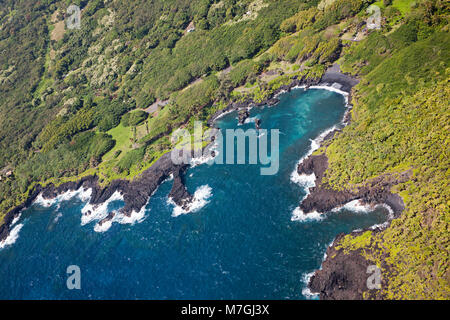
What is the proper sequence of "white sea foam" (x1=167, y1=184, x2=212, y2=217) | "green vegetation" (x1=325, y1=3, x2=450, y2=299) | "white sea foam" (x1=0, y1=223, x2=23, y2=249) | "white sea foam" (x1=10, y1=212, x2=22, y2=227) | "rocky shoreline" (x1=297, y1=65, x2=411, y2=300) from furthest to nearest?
"white sea foam" (x1=10, y1=212, x2=22, y2=227), "white sea foam" (x1=0, y1=223, x2=23, y2=249), "white sea foam" (x1=167, y1=184, x2=212, y2=217), "rocky shoreline" (x1=297, y1=65, x2=411, y2=300), "green vegetation" (x1=325, y1=3, x2=450, y2=299)

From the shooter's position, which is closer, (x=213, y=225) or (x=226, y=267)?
(x=226, y=267)

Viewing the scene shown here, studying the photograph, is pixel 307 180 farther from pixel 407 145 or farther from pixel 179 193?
pixel 179 193

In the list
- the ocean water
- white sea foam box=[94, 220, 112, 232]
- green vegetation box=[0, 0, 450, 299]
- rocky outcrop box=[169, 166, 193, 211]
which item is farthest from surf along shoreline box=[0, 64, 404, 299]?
green vegetation box=[0, 0, 450, 299]

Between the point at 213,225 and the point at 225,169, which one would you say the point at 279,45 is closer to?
the point at 225,169

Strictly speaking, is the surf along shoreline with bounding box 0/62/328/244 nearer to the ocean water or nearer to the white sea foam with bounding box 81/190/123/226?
the white sea foam with bounding box 81/190/123/226

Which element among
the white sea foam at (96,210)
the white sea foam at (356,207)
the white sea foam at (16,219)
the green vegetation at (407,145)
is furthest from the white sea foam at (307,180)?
the white sea foam at (16,219)

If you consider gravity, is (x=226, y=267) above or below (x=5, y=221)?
above
